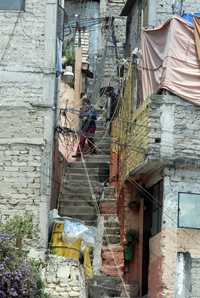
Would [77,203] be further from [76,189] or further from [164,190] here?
[164,190]

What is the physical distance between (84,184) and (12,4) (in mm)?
5523

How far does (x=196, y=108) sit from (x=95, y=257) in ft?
13.7

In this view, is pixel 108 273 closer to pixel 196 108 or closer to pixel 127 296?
pixel 127 296

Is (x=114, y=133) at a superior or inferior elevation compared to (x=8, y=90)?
inferior

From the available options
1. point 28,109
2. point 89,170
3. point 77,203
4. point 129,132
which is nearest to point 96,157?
point 89,170

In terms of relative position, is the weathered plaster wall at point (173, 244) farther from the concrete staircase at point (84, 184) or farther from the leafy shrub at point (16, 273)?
the concrete staircase at point (84, 184)

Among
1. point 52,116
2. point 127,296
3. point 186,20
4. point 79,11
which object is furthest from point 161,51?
point 79,11

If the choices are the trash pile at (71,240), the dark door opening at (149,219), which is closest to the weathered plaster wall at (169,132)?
the dark door opening at (149,219)

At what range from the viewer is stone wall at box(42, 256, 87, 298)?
18089 millimetres

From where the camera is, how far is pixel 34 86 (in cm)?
1962

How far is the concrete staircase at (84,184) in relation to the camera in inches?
870

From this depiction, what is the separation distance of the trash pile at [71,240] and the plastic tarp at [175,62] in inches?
127

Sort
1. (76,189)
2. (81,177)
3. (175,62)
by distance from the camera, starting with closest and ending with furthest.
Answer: (175,62) → (76,189) → (81,177)

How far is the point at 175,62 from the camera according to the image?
19031 mm
